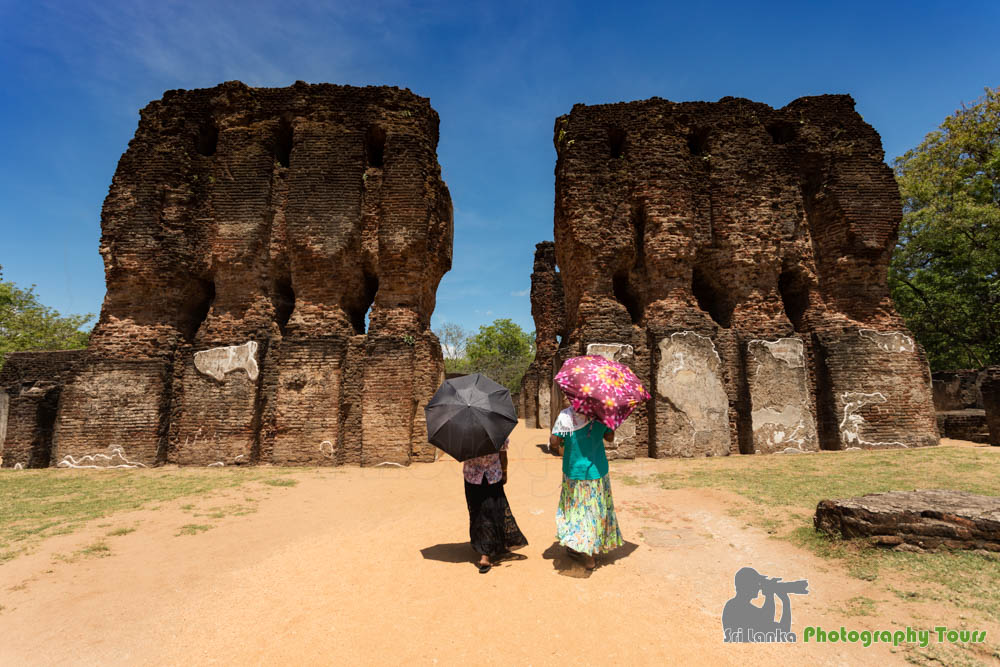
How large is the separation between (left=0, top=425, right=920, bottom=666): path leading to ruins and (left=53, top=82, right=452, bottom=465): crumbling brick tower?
4738 millimetres

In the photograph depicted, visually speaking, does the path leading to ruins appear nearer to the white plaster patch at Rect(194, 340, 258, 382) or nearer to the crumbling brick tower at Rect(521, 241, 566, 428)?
the white plaster patch at Rect(194, 340, 258, 382)

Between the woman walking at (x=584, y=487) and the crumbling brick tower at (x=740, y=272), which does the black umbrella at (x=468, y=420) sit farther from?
the crumbling brick tower at (x=740, y=272)

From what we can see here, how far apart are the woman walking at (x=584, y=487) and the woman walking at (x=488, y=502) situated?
0.56 metres

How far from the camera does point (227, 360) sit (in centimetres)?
1066

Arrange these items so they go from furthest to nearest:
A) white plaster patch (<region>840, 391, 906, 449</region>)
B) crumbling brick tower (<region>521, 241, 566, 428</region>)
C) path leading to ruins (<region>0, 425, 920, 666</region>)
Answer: crumbling brick tower (<region>521, 241, 566, 428</region>), white plaster patch (<region>840, 391, 906, 449</region>), path leading to ruins (<region>0, 425, 920, 666</region>)

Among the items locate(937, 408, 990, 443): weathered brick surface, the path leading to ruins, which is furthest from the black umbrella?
locate(937, 408, 990, 443): weathered brick surface

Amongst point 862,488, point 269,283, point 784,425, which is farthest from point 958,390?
point 269,283

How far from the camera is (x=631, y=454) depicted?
10.4 metres

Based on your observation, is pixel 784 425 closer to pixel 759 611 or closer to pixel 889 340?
pixel 889 340

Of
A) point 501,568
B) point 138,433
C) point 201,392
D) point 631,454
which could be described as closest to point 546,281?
point 631,454

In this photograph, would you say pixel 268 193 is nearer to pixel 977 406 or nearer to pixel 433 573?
pixel 433 573

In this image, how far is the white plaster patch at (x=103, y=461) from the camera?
10109 millimetres

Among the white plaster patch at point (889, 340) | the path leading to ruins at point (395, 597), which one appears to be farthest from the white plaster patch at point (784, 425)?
the path leading to ruins at point (395, 597)

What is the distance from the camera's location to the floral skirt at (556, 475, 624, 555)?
383cm
